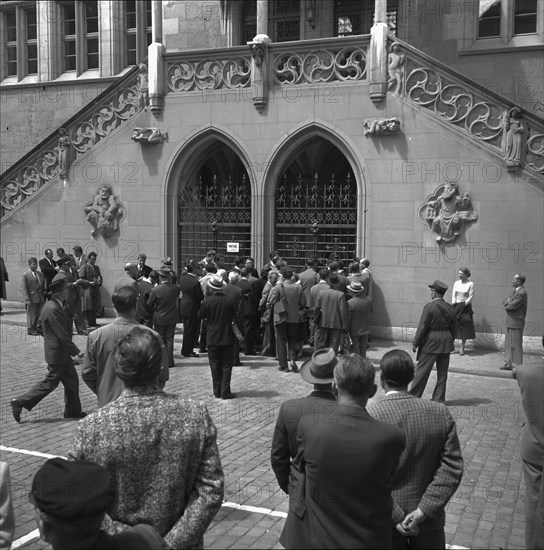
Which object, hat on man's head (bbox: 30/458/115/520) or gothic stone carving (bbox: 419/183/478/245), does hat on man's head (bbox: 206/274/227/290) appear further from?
hat on man's head (bbox: 30/458/115/520)

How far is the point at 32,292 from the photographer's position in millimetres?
15531

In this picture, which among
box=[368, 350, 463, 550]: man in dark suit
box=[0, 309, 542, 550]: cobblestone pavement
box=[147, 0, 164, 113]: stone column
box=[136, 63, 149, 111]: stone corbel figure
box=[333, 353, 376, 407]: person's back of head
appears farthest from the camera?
box=[136, 63, 149, 111]: stone corbel figure

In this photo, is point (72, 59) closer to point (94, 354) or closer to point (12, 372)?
point (12, 372)

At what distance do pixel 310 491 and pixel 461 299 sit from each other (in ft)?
36.0

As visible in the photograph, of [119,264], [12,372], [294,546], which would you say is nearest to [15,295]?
[119,264]

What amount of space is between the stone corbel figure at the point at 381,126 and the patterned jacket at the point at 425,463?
11859mm

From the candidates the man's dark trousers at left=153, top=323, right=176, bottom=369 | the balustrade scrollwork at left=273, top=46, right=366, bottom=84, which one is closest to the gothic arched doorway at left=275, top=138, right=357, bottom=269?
the balustrade scrollwork at left=273, top=46, right=366, bottom=84

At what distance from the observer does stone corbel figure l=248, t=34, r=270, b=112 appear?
15859 millimetres

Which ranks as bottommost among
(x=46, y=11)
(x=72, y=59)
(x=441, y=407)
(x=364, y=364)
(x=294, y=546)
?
(x=294, y=546)

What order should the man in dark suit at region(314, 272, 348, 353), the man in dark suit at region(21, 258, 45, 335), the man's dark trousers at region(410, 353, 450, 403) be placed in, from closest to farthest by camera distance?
the man's dark trousers at region(410, 353, 450, 403) → the man in dark suit at region(314, 272, 348, 353) → the man in dark suit at region(21, 258, 45, 335)

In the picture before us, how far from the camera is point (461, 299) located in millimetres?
13664

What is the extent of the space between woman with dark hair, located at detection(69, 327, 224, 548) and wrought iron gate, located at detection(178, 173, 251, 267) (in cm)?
1424

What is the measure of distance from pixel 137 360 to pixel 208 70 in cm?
1483

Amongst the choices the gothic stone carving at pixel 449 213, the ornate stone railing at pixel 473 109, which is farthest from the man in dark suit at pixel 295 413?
the ornate stone railing at pixel 473 109
